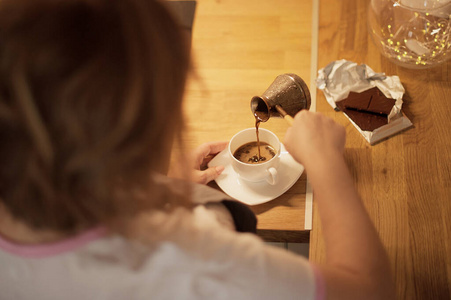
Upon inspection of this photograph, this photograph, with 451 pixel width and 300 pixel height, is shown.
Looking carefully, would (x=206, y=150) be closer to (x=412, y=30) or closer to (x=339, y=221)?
(x=339, y=221)

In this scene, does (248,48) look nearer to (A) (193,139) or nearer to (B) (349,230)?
(A) (193,139)

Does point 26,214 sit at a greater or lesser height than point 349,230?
greater

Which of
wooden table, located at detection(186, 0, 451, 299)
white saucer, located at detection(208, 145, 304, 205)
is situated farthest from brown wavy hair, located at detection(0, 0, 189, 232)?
white saucer, located at detection(208, 145, 304, 205)

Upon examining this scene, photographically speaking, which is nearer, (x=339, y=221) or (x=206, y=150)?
(x=339, y=221)

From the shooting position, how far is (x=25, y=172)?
451mm

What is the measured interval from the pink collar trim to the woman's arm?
0.31m

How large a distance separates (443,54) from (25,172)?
1.03m

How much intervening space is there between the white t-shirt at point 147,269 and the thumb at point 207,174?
375 millimetres

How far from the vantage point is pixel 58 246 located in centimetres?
49

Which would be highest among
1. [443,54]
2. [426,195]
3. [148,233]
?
[148,233]

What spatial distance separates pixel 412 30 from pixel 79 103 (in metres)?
1.01

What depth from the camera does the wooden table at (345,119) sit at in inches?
31.4

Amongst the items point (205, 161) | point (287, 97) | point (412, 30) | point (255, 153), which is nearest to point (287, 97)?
point (287, 97)

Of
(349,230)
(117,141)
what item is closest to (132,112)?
(117,141)
